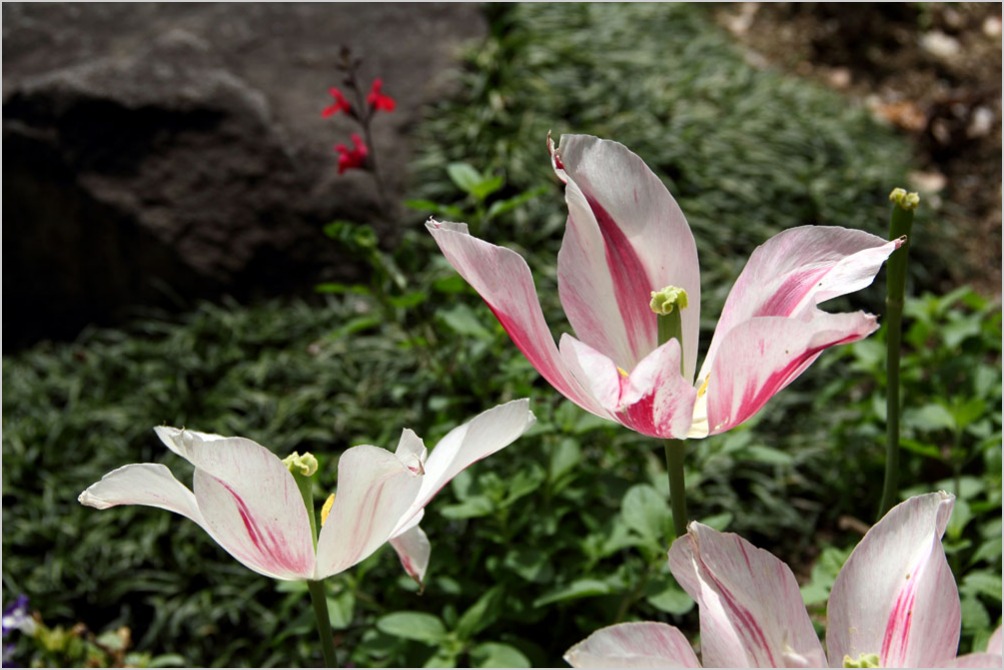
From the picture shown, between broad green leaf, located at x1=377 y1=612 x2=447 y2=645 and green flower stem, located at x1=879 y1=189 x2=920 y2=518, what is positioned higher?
green flower stem, located at x1=879 y1=189 x2=920 y2=518

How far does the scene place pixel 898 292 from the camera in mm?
958

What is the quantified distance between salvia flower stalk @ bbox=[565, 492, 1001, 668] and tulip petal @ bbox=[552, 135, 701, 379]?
286 millimetres

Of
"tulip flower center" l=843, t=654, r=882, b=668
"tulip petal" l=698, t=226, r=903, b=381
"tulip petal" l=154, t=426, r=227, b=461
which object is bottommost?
"tulip flower center" l=843, t=654, r=882, b=668

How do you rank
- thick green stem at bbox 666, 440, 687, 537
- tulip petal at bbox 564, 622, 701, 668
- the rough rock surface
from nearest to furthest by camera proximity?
1. tulip petal at bbox 564, 622, 701, 668
2. thick green stem at bbox 666, 440, 687, 537
3. the rough rock surface

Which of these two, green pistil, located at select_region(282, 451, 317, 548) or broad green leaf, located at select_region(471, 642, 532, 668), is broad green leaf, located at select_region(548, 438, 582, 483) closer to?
broad green leaf, located at select_region(471, 642, 532, 668)

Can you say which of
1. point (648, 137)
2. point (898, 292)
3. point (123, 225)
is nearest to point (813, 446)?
point (648, 137)

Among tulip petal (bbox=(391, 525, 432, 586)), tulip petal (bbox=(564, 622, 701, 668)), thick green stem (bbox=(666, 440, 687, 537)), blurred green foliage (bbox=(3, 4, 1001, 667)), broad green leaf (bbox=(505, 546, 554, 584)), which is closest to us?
tulip petal (bbox=(564, 622, 701, 668))

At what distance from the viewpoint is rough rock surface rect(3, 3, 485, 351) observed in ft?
10.1

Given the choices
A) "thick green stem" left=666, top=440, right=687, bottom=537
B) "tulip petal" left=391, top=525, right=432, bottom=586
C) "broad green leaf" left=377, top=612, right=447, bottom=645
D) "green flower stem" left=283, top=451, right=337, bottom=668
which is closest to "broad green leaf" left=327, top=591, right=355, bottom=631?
"broad green leaf" left=377, top=612, right=447, bottom=645

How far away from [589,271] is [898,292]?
265 mm

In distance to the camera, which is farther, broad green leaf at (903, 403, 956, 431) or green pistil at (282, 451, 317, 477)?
broad green leaf at (903, 403, 956, 431)

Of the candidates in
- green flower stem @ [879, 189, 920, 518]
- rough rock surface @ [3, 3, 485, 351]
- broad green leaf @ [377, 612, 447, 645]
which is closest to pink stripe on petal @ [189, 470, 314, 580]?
green flower stem @ [879, 189, 920, 518]

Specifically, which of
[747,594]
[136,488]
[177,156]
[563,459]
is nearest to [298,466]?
[136,488]

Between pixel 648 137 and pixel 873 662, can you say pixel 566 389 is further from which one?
pixel 648 137
